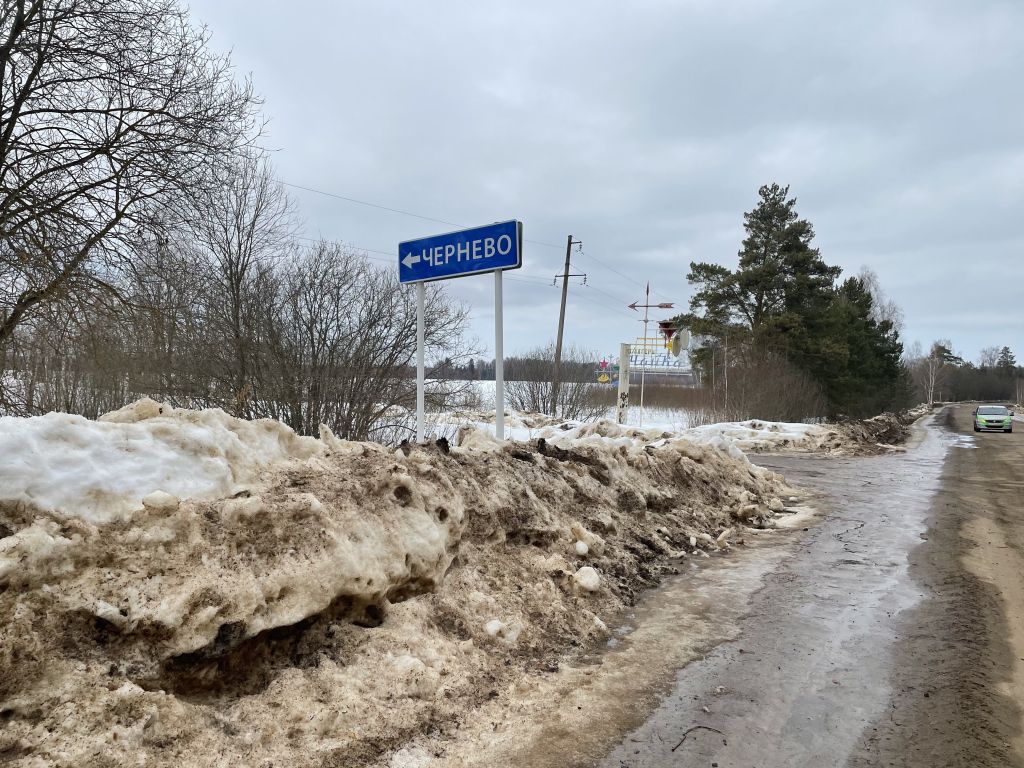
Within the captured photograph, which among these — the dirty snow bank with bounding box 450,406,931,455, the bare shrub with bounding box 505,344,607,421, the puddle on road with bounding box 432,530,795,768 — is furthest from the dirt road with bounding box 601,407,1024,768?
the bare shrub with bounding box 505,344,607,421

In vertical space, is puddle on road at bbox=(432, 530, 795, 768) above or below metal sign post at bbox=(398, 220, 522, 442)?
below

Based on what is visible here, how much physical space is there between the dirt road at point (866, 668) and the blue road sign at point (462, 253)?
424 cm

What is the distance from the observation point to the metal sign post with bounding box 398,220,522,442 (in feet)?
23.1

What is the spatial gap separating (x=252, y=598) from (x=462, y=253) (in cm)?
507

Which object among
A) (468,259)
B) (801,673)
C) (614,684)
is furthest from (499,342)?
(801,673)

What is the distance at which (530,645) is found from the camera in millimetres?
4082

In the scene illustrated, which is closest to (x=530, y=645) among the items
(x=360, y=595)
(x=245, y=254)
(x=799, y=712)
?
(x=360, y=595)

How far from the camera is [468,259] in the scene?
7395mm

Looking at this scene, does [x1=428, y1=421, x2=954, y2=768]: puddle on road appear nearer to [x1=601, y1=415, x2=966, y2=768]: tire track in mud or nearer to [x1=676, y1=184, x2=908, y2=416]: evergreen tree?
[x1=601, y1=415, x2=966, y2=768]: tire track in mud

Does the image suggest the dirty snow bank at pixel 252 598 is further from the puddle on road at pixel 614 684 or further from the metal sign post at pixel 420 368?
the metal sign post at pixel 420 368

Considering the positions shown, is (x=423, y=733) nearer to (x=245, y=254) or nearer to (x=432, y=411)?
(x=432, y=411)

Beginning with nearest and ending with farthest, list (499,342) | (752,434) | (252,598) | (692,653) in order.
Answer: (252,598)
(692,653)
(499,342)
(752,434)

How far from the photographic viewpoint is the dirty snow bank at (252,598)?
2.57 m

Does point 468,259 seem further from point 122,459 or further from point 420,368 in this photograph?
point 122,459
